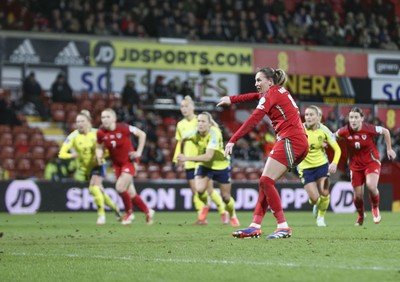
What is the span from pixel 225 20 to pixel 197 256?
921 inches

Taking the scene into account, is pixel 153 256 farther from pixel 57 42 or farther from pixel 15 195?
pixel 57 42

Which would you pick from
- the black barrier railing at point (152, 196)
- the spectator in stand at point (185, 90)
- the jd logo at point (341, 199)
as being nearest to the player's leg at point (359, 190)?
the black barrier railing at point (152, 196)

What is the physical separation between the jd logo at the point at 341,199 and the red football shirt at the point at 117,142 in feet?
34.6

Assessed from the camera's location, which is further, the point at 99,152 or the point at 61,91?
the point at 61,91

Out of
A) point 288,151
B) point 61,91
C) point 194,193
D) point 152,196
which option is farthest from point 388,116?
point 288,151

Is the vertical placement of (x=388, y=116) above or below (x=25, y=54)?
below

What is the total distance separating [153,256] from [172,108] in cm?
2064

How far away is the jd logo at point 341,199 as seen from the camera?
27484 millimetres

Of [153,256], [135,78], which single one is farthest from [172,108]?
[153,256]

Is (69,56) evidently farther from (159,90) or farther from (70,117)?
(159,90)

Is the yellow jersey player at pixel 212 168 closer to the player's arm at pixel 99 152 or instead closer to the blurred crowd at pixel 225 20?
the player's arm at pixel 99 152

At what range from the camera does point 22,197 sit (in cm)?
2439

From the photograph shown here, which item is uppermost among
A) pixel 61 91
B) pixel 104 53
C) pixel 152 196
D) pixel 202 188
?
pixel 104 53

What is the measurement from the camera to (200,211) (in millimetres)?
18375
